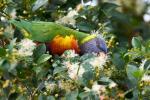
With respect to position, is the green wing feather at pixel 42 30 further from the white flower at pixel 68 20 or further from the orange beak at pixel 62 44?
the white flower at pixel 68 20

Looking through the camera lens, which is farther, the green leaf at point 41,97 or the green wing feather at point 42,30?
the green wing feather at point 42,30

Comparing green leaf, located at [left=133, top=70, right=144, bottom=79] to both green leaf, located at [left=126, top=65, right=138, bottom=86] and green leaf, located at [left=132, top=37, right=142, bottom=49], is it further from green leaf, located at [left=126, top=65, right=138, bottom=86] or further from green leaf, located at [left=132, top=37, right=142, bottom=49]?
green leaf, located at [left=132, top=37, right=142, bottom=49]

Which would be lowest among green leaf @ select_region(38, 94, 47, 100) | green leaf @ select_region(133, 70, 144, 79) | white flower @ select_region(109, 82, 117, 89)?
green leaf @ select_region(38, 94, 47, 100)

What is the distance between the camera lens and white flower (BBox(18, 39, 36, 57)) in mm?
1241

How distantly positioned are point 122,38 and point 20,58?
36.1 inches

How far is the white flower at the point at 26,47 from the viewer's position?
A: 1.24m

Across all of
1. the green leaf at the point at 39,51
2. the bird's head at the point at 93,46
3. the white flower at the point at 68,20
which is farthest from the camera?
the white flower at the point at 68,20

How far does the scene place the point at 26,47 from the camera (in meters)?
1.26

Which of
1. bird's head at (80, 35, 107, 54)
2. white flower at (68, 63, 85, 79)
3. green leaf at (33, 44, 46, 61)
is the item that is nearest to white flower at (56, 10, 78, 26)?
bird's head at (80, 35, 107, 54)

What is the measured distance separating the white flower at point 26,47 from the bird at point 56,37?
62 millimetres

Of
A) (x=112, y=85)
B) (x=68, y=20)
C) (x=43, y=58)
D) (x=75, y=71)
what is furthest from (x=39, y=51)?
(x=68, y=20)

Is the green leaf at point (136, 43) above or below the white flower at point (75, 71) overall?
above

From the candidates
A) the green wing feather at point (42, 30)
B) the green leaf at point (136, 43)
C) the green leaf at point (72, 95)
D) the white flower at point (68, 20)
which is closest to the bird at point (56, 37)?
the green wing feather at point (42, 30)

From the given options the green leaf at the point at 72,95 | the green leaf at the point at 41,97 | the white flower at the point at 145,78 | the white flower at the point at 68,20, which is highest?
the white flower at the point at 68,20
